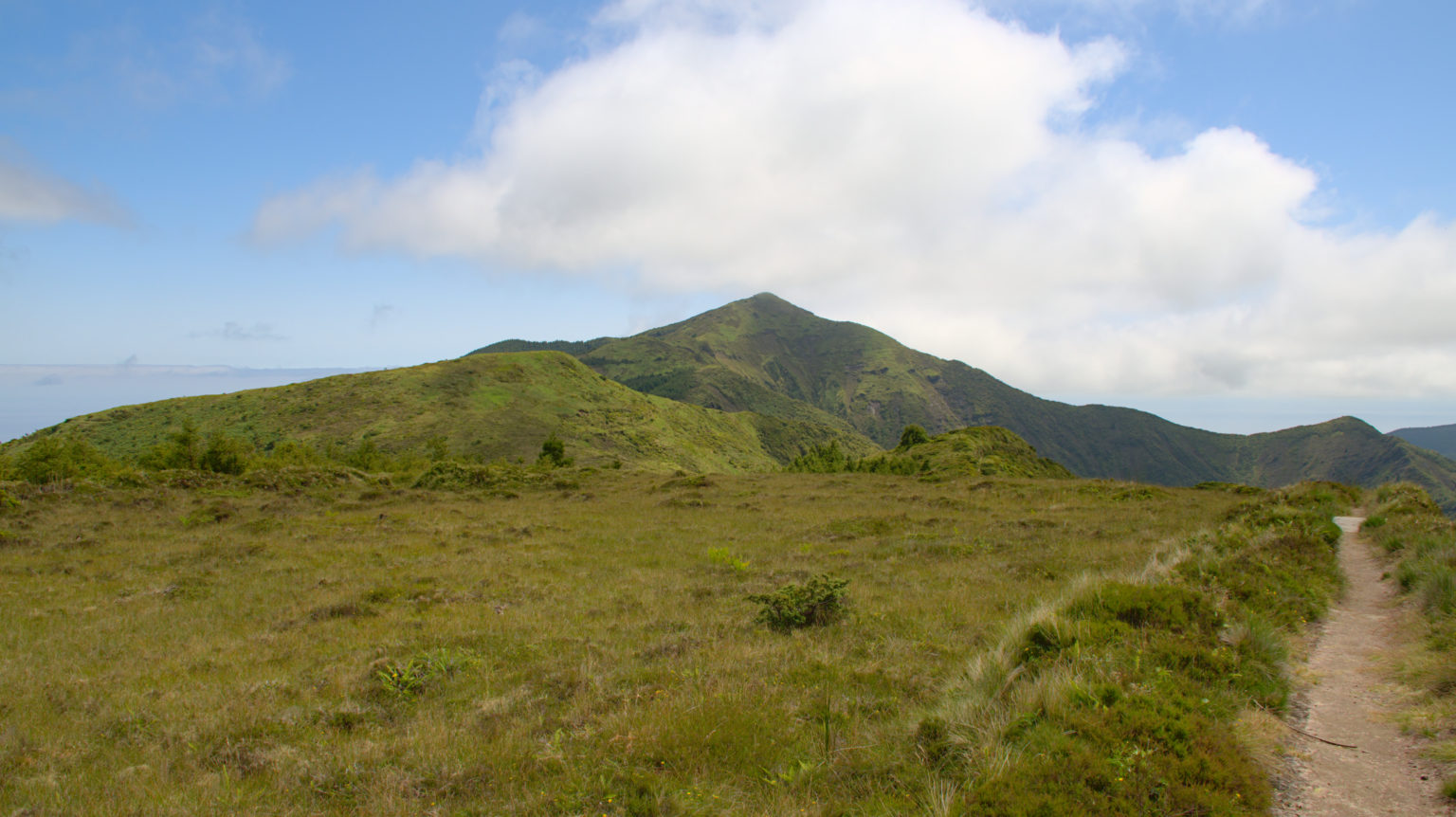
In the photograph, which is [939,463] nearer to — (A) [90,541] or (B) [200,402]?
(A) [90,541]

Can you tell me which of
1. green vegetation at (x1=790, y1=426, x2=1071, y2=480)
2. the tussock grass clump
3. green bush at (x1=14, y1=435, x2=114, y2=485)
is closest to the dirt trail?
the tussock grass clump

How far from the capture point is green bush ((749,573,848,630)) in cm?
1262

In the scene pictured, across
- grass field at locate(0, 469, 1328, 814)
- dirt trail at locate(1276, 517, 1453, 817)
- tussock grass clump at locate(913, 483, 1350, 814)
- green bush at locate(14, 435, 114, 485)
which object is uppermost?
green bush at locate(14, 435, 114, 485)

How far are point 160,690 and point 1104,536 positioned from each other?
27.3m

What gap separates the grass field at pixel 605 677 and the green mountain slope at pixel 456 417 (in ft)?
223

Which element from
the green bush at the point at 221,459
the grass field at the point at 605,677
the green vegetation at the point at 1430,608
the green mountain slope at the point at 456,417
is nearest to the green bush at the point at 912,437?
the green mountain slope at the point at 456,417

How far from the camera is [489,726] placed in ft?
25.9

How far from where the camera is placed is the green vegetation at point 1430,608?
6301 millimetres

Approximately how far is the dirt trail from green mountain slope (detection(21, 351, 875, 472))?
79.3m

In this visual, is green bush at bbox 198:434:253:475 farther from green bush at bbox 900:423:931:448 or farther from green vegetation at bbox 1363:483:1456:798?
green bush at bbox 900:423:931:448

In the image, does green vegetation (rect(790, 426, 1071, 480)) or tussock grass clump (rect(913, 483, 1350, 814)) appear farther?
green vegetation (rect(790, 426, 1071, 480))

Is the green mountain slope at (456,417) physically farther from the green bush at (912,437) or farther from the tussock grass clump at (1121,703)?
the tussock grass clump at (1121,703)

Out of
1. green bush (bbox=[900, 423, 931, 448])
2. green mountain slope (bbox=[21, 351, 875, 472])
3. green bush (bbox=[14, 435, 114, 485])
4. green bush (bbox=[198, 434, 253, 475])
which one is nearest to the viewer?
green bush (bbox=[14, 435, 114, 485])

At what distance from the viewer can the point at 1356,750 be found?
248 inches
